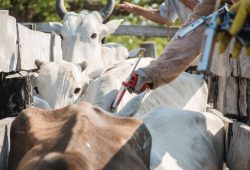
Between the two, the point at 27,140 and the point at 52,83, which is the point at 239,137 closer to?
the point at 27,140

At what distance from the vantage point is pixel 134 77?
6320 mm

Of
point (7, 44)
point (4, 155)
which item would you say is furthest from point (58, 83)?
point (4, 155)

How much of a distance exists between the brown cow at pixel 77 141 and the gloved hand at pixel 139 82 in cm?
155

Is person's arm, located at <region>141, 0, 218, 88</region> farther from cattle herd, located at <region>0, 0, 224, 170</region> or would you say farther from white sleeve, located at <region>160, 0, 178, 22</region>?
white sleeve, located at <region>160, 0, 178, 22</region>

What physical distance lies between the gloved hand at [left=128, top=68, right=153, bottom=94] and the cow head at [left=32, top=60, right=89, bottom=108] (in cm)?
178

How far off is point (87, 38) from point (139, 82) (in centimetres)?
472

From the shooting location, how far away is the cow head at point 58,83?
26.9 ft

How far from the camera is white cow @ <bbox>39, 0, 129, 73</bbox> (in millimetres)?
10633

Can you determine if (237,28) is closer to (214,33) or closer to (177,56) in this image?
(214,33)

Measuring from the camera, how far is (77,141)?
4.05 meters

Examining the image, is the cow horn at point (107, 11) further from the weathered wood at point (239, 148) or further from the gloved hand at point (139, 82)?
the weathered wood at point (239, 148)

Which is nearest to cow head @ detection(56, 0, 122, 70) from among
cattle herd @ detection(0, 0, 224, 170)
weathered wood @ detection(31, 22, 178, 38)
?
weathered wood @ detection(31, 22, 178, 38)

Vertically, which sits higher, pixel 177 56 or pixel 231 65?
pixel 231 65

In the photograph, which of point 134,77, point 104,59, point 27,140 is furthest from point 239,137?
point 104,59
